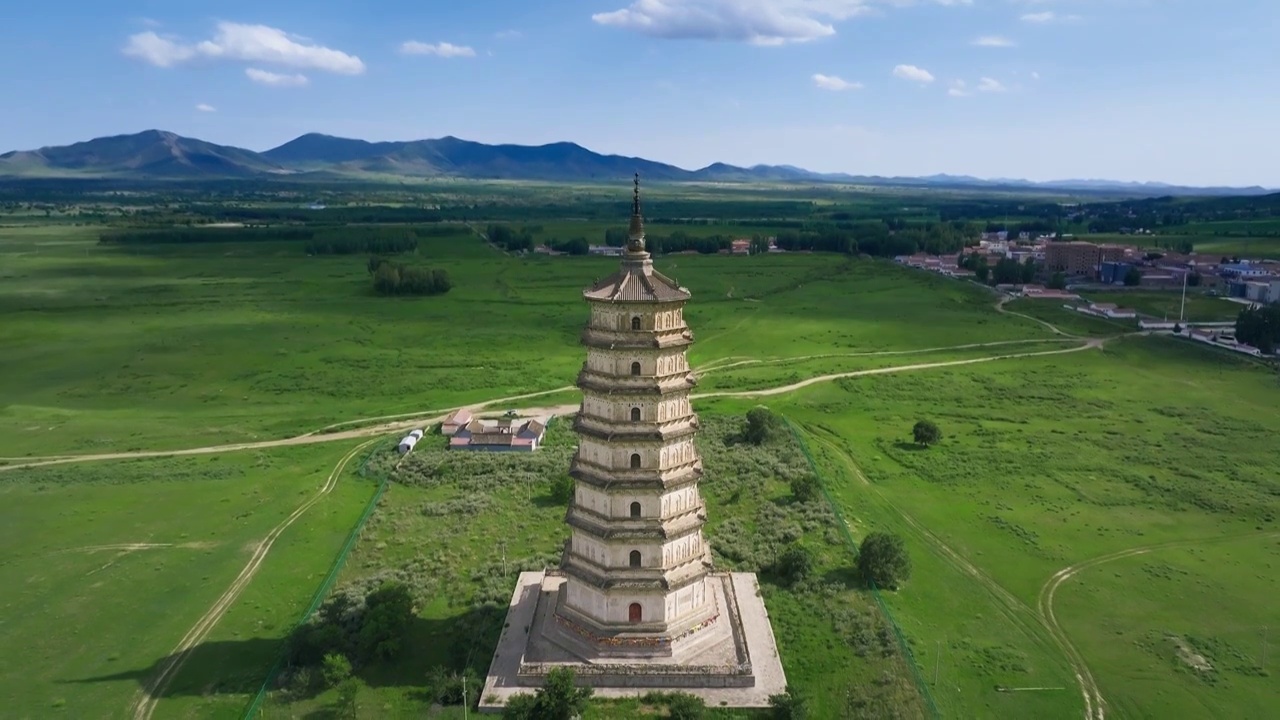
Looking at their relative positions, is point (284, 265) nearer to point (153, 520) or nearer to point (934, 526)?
point (153, 520)

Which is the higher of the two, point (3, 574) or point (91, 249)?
point (91, 249)

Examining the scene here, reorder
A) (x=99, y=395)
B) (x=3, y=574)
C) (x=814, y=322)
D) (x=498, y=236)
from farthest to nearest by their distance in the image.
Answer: (x=498, y=236) → (x=814, y=322) → (x=99, y=395) → (x=3, y=574)

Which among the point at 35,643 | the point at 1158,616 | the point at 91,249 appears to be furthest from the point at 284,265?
the point at 1158,616

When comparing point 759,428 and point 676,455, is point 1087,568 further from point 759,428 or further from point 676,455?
point 676,455

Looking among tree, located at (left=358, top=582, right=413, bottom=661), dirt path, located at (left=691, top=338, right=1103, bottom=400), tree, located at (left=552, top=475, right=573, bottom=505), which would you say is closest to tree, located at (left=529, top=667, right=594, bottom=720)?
tree, located at (left=358, top=582, right=413, bottom=661)

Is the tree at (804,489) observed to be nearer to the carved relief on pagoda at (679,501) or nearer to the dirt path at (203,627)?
the carved relief on pagoda at (679,501)
